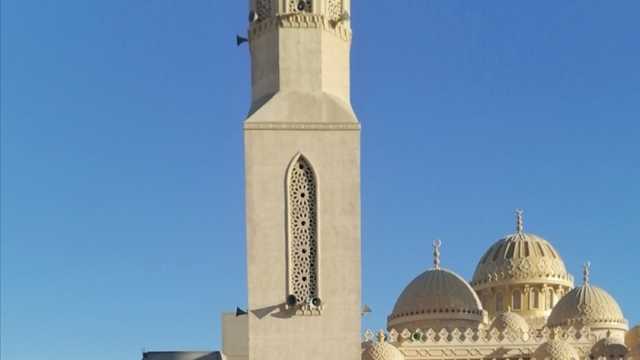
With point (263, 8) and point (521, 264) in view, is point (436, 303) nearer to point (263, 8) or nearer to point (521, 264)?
point (521, 264)

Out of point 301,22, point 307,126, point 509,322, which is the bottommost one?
point 509,322

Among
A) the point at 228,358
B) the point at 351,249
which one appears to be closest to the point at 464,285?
the point at 228,358

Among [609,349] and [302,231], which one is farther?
[609,349]

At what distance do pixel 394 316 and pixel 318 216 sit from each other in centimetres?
1589

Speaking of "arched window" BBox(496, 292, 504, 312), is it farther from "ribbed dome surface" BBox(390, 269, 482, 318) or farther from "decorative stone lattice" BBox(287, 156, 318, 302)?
"decorative stone lattice" BBox(287, 156, 318, 302)

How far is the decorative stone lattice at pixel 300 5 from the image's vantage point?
895 inches

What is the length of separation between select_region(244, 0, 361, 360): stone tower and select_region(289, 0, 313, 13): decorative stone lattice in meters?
0.03

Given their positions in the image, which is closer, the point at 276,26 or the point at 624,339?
the point at 276,26

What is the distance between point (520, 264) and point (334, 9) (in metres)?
19.7

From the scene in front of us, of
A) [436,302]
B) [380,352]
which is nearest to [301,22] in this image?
[380,352]

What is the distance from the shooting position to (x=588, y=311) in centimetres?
3797

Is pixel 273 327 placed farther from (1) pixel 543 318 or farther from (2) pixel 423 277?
→ (1) pixel 543 318

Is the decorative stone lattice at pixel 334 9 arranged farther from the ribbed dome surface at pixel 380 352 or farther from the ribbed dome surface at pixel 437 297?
the ribbed dome surface at pixel 437 297

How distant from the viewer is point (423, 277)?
124 ft
